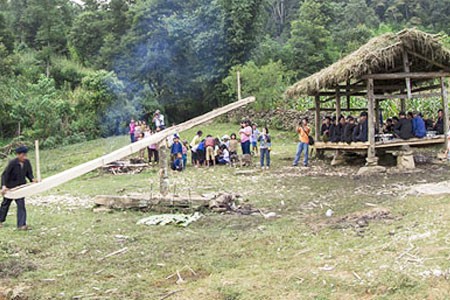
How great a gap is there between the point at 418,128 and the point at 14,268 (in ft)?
39.5

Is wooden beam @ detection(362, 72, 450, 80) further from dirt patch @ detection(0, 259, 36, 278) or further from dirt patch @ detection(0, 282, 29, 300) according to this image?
dirt patch @ detection(0, 282, 29, 300)

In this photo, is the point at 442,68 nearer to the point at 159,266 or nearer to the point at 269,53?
the point at 159,266

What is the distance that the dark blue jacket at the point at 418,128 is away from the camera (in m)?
14.7

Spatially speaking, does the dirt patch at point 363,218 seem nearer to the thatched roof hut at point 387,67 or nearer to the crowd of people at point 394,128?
the thatched roof hut at point 387,67

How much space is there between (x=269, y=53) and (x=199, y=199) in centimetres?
2653

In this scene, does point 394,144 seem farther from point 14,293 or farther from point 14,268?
point 14,293

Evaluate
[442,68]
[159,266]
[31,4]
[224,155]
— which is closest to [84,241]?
[159,266]

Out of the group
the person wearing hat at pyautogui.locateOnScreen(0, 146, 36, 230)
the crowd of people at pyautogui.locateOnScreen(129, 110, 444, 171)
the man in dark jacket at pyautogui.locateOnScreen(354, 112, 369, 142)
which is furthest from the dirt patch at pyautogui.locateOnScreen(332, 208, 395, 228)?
the crowd of people at pyautogui.locateOnScreen(129, 110, 444, 171)

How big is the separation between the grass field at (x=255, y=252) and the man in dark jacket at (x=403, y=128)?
3.59 m

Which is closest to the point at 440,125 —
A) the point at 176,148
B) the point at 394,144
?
the point at 394,144

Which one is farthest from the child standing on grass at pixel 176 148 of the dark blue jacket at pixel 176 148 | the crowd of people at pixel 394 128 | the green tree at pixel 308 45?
the green tree at pixel 308 45

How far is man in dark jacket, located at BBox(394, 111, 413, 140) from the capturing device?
14523 millimetres

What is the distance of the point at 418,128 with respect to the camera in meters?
14.7

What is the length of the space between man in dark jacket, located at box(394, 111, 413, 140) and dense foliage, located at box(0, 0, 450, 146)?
12.2 m
